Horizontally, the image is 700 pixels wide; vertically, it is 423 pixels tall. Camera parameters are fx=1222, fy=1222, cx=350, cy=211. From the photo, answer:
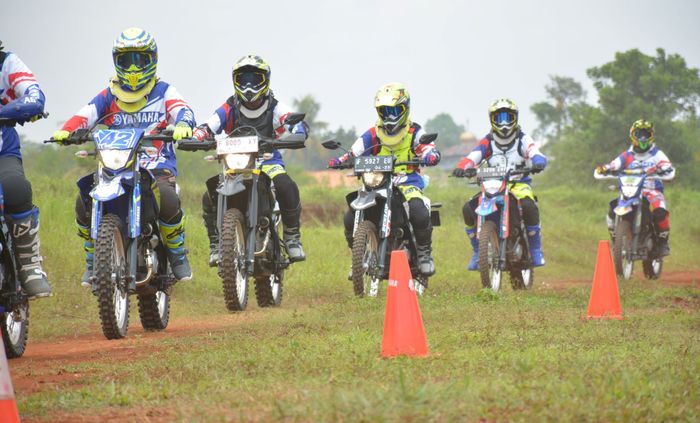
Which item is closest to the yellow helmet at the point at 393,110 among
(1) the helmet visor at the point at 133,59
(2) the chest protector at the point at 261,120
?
(2) the chest protector at the point at 261,120

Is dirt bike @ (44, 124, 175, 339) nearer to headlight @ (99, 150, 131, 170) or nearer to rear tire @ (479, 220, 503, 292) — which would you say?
headlight @ (99, 150, 131, 170)

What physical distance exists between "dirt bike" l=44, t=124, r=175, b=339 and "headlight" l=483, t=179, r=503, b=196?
19.7 feet

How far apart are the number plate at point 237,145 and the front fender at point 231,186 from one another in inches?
10.4

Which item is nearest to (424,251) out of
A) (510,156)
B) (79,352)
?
(510,156)

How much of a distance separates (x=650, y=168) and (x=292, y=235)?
336 inches

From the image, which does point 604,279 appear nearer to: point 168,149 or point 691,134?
point 168,149

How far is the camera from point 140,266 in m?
10.5

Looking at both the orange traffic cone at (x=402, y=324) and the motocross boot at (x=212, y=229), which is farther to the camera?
the motocross boot at (x=212, y=229)

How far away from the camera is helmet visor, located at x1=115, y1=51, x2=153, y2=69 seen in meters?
11.1

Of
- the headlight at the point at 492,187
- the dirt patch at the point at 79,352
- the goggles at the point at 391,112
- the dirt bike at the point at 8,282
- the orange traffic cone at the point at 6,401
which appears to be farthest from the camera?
the headlight at the point at 492,187

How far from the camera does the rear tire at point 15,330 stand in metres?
9.09

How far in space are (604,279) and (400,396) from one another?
20.4 ft

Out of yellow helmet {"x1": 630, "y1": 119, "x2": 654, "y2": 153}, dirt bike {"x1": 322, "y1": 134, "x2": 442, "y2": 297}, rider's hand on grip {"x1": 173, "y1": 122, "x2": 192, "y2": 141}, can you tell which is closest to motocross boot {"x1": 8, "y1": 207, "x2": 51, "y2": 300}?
rider's hand on grip {"x1": 173, "y1": 122, "x2": 192, "y2": 141}

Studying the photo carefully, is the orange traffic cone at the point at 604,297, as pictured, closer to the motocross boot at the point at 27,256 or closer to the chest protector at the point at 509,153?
the motocross boot at the point at 27,256
